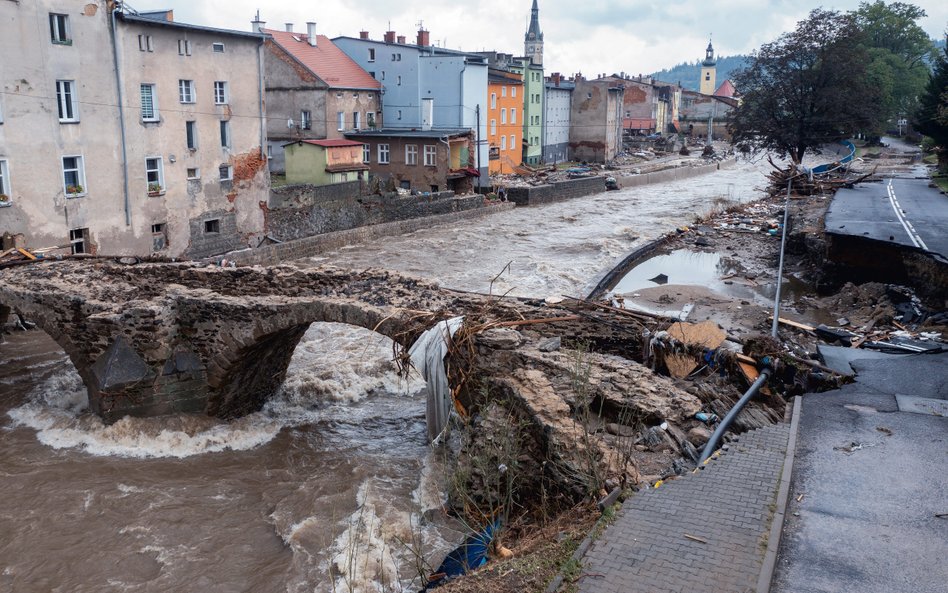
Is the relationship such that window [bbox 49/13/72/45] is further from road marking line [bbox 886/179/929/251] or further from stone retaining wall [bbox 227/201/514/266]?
road marking line [bbox 886/179/929/251]

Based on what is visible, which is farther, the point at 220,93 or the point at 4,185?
the point at 220,93

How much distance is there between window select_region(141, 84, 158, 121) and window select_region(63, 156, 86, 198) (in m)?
2.75

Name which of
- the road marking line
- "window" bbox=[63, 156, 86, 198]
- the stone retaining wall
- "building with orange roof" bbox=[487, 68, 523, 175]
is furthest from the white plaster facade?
"building with orange roof" bbox=[487, 68, 523, 175]

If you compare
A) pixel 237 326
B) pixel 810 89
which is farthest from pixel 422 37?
pixel 237 326

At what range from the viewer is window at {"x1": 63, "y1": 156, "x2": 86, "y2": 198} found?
72.7 feet

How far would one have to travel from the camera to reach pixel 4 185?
2048 centimetres

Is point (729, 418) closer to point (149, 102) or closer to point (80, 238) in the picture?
point (80, 238)

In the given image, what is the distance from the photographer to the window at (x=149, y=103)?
2431 cm

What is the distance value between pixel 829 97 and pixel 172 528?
131ft

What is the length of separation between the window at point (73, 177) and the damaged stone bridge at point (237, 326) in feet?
27.9

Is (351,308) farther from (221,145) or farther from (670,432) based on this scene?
(221,145)

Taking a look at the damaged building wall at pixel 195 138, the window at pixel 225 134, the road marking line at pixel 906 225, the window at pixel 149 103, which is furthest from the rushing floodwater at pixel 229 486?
the road marking line at pixel 906 225

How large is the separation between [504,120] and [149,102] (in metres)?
30.4

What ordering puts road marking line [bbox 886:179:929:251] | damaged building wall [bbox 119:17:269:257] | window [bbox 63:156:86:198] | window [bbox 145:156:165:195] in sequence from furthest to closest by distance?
1. window [bbox 145:156:165:195]
2. damaged building wall [bbox 119:17:269:257]
3. window [bbox 63:156:86:198]
4. road marking line [bbox 886:179:929:251]
